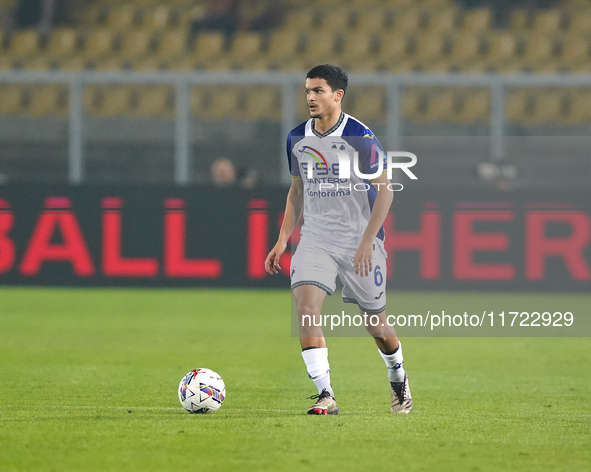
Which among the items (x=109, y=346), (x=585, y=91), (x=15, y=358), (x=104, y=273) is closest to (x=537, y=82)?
(x=585, y=91)

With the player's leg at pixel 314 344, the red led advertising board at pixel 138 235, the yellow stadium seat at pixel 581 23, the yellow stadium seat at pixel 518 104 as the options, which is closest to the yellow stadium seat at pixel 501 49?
the yellow stadium seat at pixel 581 23

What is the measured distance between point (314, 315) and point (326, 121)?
1180 millimetres

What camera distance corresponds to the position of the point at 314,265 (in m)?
6.37

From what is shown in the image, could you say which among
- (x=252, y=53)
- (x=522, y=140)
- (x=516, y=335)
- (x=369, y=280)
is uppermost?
(x=252, y=53)

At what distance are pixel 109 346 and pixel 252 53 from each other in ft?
30.8

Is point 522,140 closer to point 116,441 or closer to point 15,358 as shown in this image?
point 15,358

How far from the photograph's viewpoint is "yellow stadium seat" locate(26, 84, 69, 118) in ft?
48.4

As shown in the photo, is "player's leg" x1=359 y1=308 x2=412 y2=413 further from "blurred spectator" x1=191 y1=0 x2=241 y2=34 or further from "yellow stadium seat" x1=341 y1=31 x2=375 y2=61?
"blurred spectator" x1=191 y1=0 x2=241 y2=34

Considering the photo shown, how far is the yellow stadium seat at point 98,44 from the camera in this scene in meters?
18.6

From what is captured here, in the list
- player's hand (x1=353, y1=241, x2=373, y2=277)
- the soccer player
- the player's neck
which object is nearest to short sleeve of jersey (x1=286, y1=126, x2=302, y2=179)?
the soccer player

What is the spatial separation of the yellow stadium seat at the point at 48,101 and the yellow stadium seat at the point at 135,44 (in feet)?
11.8

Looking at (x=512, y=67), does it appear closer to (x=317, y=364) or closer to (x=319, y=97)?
(x=319, y=97)

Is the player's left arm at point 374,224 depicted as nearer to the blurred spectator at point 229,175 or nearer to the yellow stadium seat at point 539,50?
the blurred spectator at point 229,175

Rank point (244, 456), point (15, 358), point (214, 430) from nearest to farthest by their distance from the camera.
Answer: point (244, 456) < point (214, 430) < point (15, 358)
